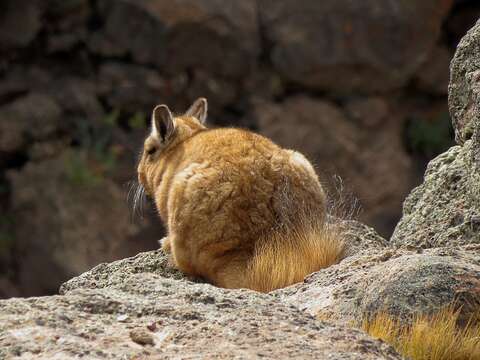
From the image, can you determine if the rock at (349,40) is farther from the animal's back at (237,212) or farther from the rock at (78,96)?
the animal's back at (237,212)

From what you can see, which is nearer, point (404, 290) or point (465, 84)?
point (404, 290)

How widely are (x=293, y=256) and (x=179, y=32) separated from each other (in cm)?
932

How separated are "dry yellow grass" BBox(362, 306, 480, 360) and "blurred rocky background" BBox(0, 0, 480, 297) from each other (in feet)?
32.2

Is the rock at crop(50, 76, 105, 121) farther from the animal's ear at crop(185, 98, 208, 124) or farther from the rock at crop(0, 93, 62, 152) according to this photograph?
the animal's ear at crop(185, 98, 208, 124)

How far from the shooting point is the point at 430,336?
14.6ft

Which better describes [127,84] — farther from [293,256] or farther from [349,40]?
[293,256]

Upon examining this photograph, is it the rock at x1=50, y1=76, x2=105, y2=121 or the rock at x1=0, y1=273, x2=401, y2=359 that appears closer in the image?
the rock at x1=0, y1=273, x2=401, y2=359

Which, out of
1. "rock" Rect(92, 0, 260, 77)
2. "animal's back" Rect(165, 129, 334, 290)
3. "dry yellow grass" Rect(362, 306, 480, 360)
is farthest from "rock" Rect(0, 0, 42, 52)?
"dry yellow grass" Rect(362, 306, 480, 360)

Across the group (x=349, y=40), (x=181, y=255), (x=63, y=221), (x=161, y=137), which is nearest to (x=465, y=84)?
(x=181, y=255)

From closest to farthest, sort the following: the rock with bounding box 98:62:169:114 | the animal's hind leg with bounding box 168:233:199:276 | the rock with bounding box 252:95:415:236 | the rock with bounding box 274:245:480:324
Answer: the rock with bounding box 274:245:480:324 < the animal's hind leg with bounding box 168:233:199:276 < the rock with bounding box 98:62:169:114 < the rock with bounding box 252:95:415:236

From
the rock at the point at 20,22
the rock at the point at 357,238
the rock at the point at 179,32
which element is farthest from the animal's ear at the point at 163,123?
the rock at the point at 20,22

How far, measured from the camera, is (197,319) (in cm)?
433

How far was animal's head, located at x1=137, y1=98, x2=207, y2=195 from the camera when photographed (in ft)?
25.8

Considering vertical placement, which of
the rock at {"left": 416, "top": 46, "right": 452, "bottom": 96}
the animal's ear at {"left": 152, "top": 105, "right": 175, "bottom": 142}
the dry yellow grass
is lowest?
the dry yellow grass
